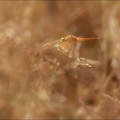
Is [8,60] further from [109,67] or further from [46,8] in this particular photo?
[46,8]

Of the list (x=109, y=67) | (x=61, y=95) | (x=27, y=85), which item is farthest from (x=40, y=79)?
(x=109, y=67)

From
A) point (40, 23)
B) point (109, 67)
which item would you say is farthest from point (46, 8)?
point (109, 67)

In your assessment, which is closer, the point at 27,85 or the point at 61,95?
the point at 27,85

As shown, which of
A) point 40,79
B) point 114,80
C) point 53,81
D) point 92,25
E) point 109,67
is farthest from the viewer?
point 92,25

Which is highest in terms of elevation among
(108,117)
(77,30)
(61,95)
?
(77,30)

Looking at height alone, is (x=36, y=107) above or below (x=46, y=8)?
below

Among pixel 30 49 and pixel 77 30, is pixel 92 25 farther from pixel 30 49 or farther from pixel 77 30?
pixel 30 49

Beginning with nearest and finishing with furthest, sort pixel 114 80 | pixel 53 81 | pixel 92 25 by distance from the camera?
1. pixel 53 81
2. pixel 114 80
3. pixel 92 25
